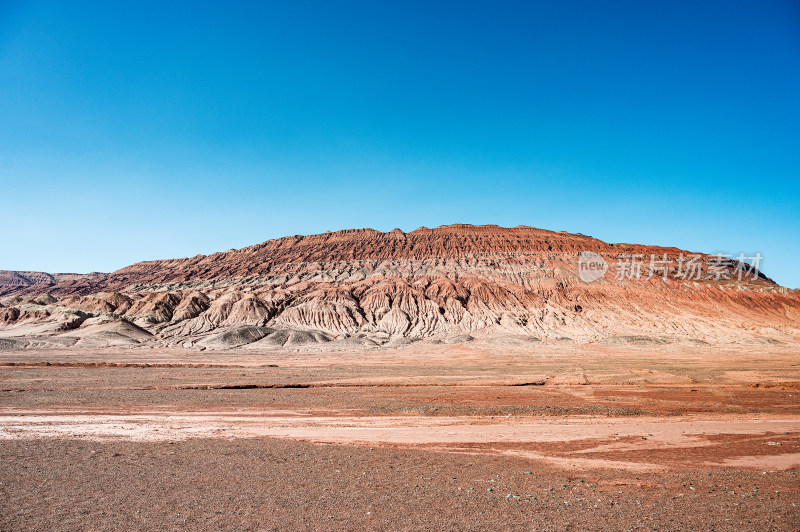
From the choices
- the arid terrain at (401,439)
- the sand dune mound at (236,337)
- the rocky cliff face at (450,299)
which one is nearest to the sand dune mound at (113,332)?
the rocky cliff face at (450,299)

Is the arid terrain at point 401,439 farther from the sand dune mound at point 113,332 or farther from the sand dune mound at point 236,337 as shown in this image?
the sand dune mound at point 113,332

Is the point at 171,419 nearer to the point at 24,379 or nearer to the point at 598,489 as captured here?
the point at 598,489

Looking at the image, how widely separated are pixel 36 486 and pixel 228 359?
45127 mm

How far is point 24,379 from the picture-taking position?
31.4m

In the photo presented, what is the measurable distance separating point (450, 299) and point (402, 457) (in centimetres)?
7292

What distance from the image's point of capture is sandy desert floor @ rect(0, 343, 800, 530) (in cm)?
866

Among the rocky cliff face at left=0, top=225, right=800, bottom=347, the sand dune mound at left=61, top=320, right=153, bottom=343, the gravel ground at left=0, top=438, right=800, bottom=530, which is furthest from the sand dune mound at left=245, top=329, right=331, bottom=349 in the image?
the gravel ground at left=0, top=438, right=800, bottom=530

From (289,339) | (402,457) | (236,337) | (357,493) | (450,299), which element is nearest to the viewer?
(357,493)

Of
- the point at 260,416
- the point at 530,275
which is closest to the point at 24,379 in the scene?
the point at 260,416

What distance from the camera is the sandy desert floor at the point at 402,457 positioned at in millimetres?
8656

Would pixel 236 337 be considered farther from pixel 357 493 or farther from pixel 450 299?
pixel 357 493

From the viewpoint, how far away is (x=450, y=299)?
3351 inches

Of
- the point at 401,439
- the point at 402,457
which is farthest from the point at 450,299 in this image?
the point at 402,457

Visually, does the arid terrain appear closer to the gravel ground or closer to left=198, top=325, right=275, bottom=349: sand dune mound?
the gravel ground
